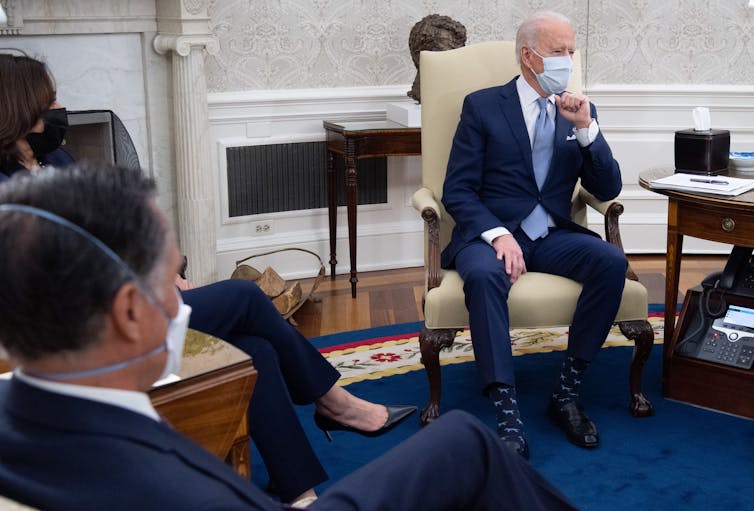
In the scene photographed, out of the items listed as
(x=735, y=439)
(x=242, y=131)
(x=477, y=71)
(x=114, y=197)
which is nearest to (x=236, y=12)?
(x=242, y=131)

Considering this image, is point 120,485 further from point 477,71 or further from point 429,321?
point 477,71

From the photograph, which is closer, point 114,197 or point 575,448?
point 114,197

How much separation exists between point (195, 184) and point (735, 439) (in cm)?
250

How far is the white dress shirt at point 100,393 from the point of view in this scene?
1.26 meters

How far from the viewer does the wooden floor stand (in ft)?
14.0

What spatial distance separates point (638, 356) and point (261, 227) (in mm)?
2212

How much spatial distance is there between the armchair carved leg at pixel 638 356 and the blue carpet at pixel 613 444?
0.14 feet

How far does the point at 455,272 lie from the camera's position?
327 cm

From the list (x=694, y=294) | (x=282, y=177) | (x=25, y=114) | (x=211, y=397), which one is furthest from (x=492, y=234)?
(x=282, y=177)

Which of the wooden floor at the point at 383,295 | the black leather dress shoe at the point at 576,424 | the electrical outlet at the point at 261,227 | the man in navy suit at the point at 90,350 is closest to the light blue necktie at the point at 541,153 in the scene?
the black leather dress shoe at the point at 576,424

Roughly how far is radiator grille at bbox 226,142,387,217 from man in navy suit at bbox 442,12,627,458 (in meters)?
1.59

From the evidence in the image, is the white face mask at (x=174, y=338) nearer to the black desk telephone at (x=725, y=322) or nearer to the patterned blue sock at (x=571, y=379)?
the patterned blue sock at (x=571, y=379)

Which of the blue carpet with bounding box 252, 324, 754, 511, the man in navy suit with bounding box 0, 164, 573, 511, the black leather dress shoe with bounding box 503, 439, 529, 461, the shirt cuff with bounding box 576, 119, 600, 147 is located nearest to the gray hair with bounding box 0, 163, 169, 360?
A: the man in navy suit with bounding box 0, 164, 573, 511

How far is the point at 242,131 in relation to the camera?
4730 millimetres
